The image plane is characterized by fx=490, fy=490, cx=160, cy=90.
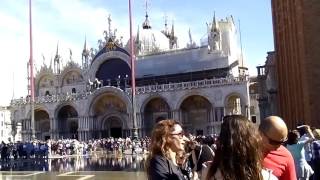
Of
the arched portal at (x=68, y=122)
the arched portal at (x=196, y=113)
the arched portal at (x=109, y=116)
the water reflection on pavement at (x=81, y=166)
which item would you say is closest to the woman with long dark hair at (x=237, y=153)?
the water reflection on pavement at (x=81, y=166)

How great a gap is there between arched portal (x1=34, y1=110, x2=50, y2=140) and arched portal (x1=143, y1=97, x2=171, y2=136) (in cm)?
1574

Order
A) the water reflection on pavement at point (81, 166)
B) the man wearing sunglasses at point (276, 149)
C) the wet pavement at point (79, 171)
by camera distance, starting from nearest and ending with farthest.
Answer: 1. the man wearing sunglasses at point (276, 149)
2. the wet pavement at point (79, 171)
3. the water reflection on pavement at point (81, 166)

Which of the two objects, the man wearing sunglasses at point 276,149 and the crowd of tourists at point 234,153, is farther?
the man wearing sunglasses at point 276,149

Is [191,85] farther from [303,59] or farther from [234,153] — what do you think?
[234,153]

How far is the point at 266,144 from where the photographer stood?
169 inches

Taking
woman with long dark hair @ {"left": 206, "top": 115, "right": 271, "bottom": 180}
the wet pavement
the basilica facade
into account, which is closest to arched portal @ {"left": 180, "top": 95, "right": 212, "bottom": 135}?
the basilica facade

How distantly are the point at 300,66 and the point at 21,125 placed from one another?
53554 mm

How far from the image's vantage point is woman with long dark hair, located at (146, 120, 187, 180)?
4.24 metres

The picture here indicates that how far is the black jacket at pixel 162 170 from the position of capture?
4.21 m

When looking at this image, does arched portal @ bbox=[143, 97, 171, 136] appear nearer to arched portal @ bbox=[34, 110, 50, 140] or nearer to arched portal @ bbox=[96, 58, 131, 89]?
arched portal @ bbox=[96, 58, 131, 89]

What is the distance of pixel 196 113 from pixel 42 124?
23.2 m

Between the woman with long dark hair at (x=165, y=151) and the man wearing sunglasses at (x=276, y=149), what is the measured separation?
78cm

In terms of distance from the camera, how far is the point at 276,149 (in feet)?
14.1

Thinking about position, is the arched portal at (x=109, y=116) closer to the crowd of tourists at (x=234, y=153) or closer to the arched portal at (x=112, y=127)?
the arched portal at (x=112, y=127)
